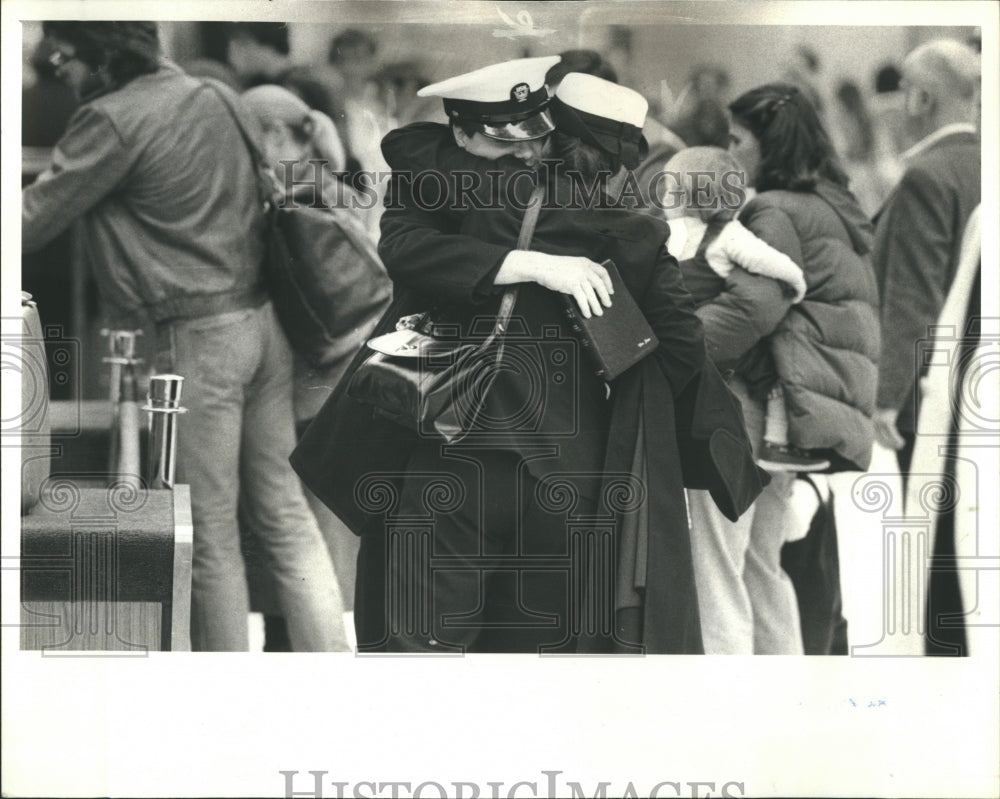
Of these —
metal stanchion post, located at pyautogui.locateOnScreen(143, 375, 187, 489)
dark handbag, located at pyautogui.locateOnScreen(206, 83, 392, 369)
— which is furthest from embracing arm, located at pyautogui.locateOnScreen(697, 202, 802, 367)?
metal stanchion post, located at pyautogui.locateOnScreen(143, 375, 187, 489)

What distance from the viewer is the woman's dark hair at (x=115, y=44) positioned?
4.20 metres

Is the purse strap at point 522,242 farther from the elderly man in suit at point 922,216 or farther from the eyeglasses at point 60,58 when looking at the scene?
the eyeglasses at point 60,58

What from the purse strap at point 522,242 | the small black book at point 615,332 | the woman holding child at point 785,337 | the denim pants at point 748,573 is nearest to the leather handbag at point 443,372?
the purse strap at point 522,242

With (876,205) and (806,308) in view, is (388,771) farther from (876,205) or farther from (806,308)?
(876,205)

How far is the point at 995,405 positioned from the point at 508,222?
1.79 m

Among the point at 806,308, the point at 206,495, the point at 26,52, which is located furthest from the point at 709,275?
the point at 26,52

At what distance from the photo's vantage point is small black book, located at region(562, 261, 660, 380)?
13.6 feet

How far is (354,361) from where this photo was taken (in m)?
4.23

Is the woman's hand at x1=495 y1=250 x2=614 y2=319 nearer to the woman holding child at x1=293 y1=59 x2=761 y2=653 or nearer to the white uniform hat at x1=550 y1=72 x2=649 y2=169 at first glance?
the woman holding child at x1=293 y1=59 x2=761 y2=653

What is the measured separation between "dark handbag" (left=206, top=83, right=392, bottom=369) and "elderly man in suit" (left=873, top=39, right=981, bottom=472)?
1723mm

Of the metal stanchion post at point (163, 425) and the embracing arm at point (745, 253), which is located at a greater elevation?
the embracing arm at point (745, 253)

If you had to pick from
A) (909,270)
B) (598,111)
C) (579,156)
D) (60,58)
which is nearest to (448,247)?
(579,156)

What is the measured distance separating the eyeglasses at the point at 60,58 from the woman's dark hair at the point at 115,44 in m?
0.03

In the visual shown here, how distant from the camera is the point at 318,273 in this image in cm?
425
